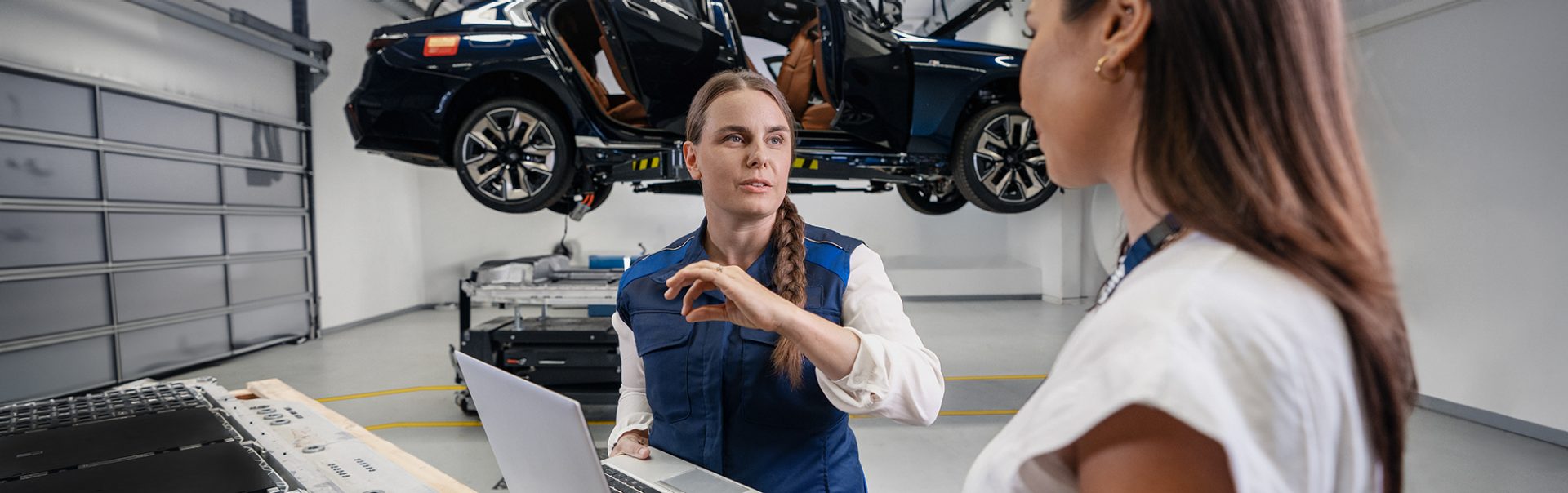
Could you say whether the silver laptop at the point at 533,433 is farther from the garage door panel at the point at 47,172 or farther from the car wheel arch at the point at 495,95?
the garage door panel at the point at 47,172

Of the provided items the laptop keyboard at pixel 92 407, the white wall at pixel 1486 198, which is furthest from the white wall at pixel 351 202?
the white wall at pixel 1486 198

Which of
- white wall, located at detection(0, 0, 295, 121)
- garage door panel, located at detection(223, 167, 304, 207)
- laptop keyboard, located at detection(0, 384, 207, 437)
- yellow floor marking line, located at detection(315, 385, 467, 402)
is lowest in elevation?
yellow floor marking line, located at detection(315, 385, 467, 402)

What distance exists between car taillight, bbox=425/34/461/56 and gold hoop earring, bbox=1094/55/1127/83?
3.28 metres

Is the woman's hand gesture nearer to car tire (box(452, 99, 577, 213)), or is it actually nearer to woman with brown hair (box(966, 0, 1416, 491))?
woman with brown hair (box(966, 0, 1416, 491))

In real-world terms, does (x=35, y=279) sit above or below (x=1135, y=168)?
below

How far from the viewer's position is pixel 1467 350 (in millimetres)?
3529

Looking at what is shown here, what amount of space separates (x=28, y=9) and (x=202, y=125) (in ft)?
4.09

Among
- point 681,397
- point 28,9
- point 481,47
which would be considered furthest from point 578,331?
point 28,9

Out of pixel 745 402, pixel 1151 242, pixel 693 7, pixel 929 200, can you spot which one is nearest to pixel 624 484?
pixel 745 402

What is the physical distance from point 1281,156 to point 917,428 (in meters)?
3.51

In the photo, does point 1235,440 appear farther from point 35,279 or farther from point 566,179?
point 35,279

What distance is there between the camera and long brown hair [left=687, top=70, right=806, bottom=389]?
1.19 metres

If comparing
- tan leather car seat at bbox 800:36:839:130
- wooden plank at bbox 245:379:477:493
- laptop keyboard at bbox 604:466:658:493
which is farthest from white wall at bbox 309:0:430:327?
laptop keyboard at bbox 604:466:658:493

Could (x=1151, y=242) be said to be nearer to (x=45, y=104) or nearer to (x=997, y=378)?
(x=997, y=378)
